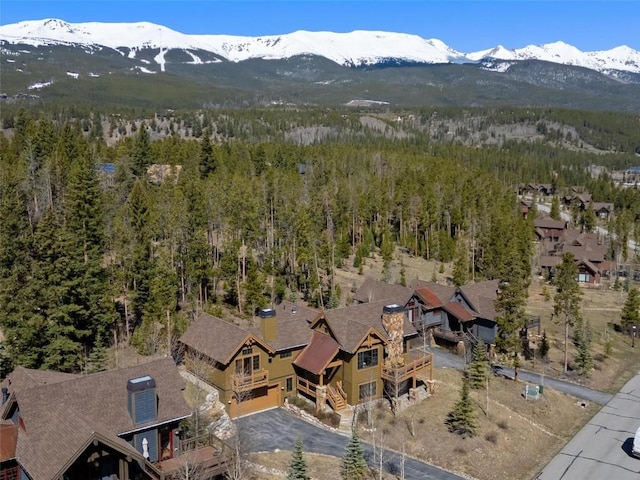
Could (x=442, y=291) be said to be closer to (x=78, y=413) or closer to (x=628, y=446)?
Answer: (x=628, y=446)

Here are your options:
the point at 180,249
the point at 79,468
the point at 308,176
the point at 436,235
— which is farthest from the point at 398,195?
the point at 79,468

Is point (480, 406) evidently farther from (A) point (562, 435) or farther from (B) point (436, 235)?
(B) point (436, 235)

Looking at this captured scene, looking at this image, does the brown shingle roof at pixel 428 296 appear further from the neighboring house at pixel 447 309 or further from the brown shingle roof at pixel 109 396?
the brown shingle roof at pixel 109 396

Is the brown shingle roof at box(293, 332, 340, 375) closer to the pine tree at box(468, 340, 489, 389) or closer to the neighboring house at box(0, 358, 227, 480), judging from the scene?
the neighboring house at box(0, 358, 227, 480)

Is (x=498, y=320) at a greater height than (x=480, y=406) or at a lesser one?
greater

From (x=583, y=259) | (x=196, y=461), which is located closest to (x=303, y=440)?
(x=196, y=461)

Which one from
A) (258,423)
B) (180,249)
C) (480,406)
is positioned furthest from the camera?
(180,249)
